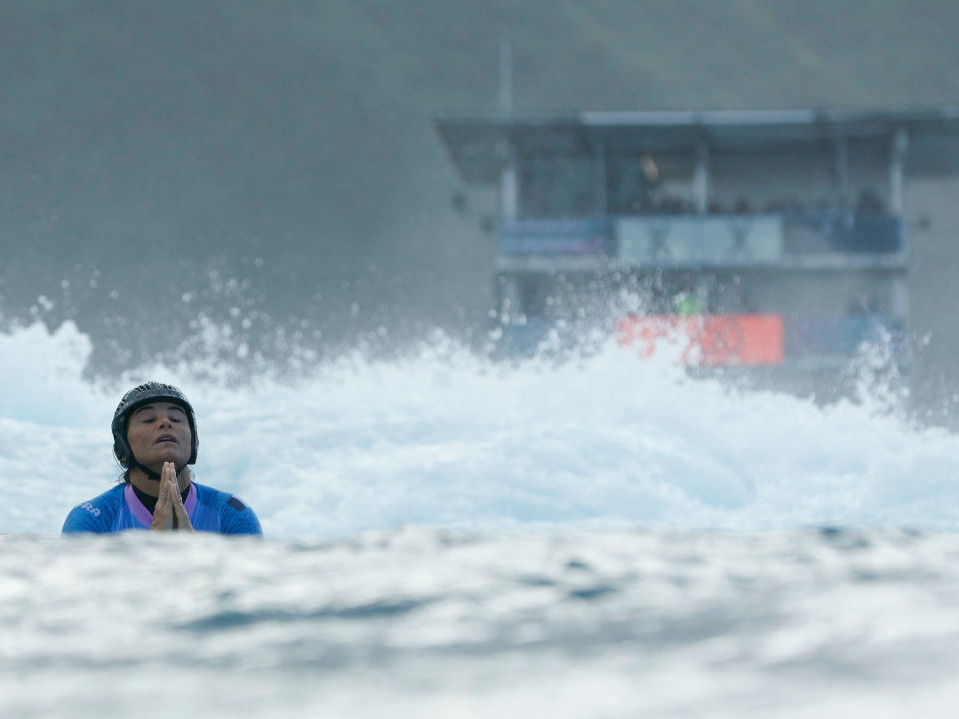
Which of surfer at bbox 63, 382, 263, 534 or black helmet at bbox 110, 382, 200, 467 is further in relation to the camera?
black helmet at bbox 110, 382, 200, 467

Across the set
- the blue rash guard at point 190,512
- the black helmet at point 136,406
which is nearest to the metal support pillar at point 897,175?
the black helmet at point 136,406

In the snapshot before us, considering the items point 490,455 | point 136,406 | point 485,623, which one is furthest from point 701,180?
point 485,623

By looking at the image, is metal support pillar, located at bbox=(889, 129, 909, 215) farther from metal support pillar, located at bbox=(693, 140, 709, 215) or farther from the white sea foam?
the white sea foam

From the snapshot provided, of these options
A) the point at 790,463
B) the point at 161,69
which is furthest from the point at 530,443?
the point at 161,69

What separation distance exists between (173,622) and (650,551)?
632 mm

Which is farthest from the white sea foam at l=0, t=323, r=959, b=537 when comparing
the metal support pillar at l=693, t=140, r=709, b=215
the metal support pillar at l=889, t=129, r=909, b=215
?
the metal support pillar at l=889, t=129, r=909, b=215

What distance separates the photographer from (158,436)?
3908 millimetres

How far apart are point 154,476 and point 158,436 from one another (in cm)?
12

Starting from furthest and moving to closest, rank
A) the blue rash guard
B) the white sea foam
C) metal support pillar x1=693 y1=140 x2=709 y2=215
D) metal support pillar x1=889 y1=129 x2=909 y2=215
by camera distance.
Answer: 1. metal support pillar x1=889 y1=129 x2=909 y2=215
2. metal support pillar x1=693 y1=140 x2=709 y2=215
3. the white sea foam
4. the blue rash guard

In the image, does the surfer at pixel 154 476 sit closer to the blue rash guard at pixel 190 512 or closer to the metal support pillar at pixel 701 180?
the blue rash guard at pixel 190 512

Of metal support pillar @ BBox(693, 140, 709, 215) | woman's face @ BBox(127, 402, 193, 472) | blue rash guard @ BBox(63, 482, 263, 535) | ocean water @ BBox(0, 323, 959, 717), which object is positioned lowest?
ocean water @ BBox(0, 323, 959, 717)

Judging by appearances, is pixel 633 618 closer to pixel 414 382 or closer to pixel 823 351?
pixel 414 382

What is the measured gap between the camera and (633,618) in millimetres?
1403

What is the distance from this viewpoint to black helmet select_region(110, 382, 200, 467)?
399cm
